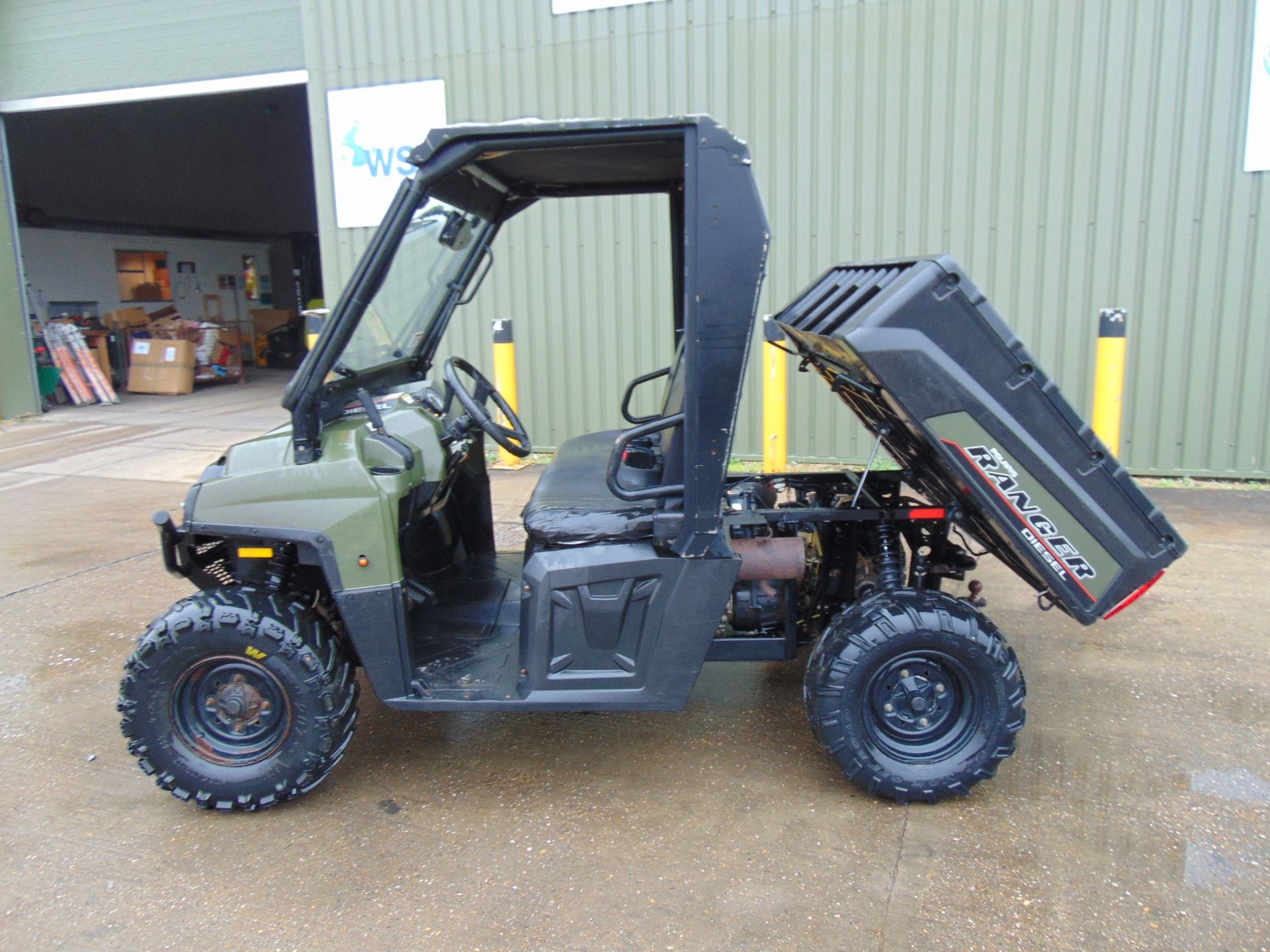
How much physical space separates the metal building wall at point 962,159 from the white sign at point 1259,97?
0.08m

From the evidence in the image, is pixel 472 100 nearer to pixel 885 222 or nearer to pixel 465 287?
pixel 885 222

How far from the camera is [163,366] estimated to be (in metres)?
13.9

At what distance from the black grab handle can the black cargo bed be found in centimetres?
53

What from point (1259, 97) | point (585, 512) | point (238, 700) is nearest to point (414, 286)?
point (585, 512)

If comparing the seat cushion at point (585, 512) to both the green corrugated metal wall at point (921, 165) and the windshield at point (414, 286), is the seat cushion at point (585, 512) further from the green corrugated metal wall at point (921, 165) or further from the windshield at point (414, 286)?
the green corrugated metal wall at point (921, 165)

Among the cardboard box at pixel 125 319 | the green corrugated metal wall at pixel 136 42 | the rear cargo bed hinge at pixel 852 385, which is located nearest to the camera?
the rear cargo bed hinge at pixel 852 385

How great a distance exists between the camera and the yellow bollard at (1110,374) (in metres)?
5.95

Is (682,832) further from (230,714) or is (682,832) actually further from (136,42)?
(136,42)

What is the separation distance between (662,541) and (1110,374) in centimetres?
456

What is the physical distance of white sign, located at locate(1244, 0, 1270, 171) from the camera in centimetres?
600

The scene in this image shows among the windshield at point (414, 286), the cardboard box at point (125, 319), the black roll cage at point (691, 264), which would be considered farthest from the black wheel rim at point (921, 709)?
the cardboard box at point (125, 319)

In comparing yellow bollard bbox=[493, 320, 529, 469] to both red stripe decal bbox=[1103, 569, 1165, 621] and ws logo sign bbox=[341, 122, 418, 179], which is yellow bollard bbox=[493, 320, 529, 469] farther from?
red stripe decal bbox=[1103, 569, 1165, 621]

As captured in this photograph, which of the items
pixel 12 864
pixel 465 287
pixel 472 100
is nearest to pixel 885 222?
pixel 472 100

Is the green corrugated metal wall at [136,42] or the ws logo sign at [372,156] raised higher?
the green corrugated metal wall at [136,42]
